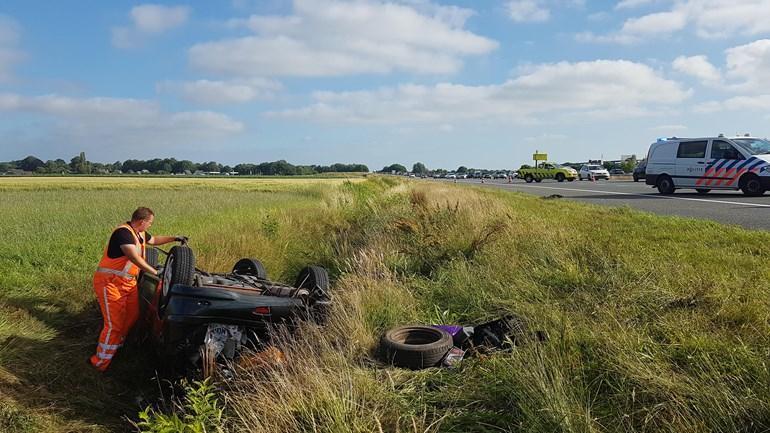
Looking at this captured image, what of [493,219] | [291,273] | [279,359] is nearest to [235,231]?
[291,273]

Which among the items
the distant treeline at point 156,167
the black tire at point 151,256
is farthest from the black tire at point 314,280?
the distant treeline at point 156,167

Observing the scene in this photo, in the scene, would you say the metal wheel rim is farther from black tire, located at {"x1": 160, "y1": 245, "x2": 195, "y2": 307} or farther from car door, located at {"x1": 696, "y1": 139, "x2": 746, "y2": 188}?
car door, located at {"x1": 696, "y1": 139, "x2": 746, "y2": 188}

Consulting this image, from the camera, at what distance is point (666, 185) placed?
17688mm

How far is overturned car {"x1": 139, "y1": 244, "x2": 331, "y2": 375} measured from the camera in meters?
4.60

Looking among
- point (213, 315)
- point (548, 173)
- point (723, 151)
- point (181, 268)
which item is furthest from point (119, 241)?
point (548, 173)

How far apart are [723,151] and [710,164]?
51 cm

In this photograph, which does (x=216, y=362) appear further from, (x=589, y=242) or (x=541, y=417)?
(x=589, y=242)

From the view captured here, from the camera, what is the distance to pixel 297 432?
2.99 metres

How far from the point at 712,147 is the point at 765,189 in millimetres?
2076

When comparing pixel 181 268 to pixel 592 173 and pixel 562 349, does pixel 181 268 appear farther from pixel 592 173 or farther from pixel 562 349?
pixel 592 173

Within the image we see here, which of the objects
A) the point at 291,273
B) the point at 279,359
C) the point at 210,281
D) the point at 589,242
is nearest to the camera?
the point at 279,359

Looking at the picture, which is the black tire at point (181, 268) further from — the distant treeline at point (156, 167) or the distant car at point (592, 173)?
the distant treeline at point (156, 167)

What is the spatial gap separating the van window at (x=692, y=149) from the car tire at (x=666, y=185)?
85 centimetres

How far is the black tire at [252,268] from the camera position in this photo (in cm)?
A: 665
